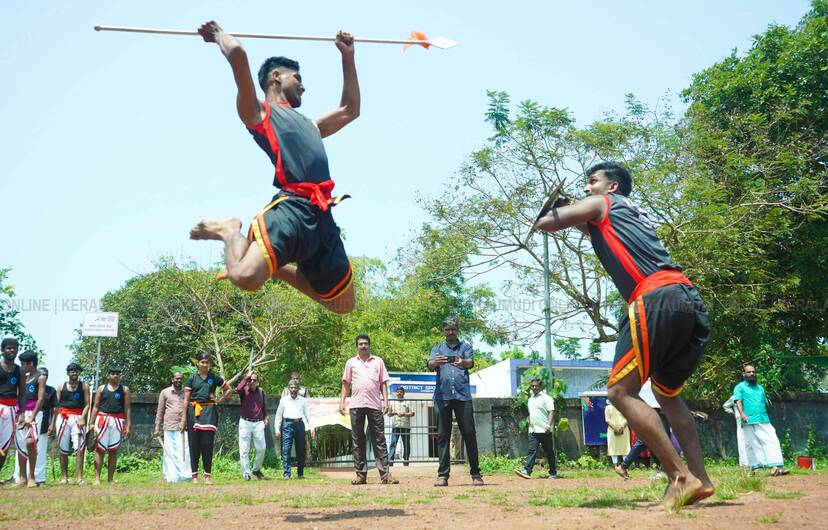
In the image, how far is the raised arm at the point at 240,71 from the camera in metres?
5.37

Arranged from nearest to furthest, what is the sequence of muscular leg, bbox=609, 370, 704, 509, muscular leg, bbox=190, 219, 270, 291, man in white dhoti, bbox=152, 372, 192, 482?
muscular leg, bbox=190, 219, 270, 291 → muscular leg, bbox=609, 370, 704, 509 → man in white dhoti, bbox=152, 372, 192, 482

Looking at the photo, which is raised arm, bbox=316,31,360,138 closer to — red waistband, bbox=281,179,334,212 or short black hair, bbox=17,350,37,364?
red waistband, bbox=281,179,334,212

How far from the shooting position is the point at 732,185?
21703mm

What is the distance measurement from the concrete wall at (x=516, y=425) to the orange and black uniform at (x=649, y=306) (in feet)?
36.1

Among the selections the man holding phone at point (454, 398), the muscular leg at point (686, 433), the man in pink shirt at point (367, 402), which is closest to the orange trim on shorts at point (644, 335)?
the muscular leg at point (686, 433)

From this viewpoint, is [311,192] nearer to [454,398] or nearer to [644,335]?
[644,335]

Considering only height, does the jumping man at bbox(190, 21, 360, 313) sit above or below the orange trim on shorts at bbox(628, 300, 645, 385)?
above

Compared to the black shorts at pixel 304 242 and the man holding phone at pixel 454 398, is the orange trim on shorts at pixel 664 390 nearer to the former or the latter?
the black shorts at pixel 304 242

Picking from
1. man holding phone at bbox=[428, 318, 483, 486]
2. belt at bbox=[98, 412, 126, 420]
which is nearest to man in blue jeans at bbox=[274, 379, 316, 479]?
belt at bbox=[98, 412, 126, 420]

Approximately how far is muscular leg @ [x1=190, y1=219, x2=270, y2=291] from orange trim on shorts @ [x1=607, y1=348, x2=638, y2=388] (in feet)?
8.31

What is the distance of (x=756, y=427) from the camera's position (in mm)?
13047

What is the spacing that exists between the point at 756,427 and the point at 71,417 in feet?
38.2

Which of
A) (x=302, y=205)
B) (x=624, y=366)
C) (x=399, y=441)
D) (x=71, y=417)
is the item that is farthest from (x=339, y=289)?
(x=399, y=441)

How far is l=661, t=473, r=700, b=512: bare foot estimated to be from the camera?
5255 mm
